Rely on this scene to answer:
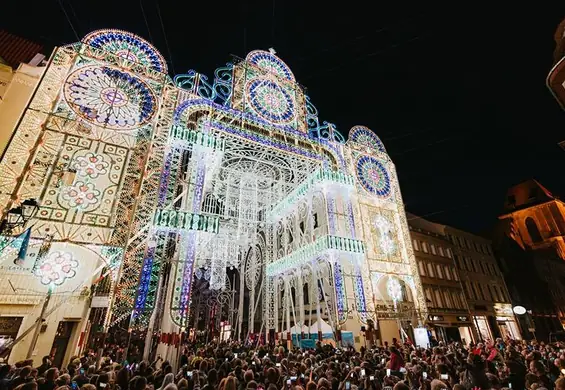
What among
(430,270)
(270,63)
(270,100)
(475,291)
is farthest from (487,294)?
(270,63)

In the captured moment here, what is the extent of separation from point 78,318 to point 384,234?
19465 mm

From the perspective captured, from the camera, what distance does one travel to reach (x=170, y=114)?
54.8ft

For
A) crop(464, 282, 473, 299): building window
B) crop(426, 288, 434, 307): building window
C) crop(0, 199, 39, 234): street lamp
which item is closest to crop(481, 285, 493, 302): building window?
crop(464, 282, 473, 299): building window

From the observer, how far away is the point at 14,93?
1319cm

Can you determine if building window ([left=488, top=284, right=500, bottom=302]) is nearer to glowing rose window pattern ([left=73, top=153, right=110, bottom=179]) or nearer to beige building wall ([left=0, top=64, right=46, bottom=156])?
glowing rose window pattern ([left=73, top=153, right=110, bottom=179])

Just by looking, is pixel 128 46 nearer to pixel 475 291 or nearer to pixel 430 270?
pixel 430 270

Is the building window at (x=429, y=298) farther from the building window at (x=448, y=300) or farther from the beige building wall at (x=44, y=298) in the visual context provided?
the beige building wall at (x=44, y=298)

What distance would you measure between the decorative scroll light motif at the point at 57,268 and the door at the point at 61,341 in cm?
225

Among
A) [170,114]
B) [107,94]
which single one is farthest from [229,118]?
[107,94]

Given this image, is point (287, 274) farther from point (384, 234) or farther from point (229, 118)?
point (229, 118)

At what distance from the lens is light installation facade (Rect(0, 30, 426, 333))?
11.9 metres

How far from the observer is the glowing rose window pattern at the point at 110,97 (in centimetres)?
1367

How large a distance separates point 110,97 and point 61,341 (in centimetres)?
1183

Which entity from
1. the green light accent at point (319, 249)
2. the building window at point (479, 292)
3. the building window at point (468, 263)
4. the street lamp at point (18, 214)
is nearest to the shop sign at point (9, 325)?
the street lamp at point (18, 214)
